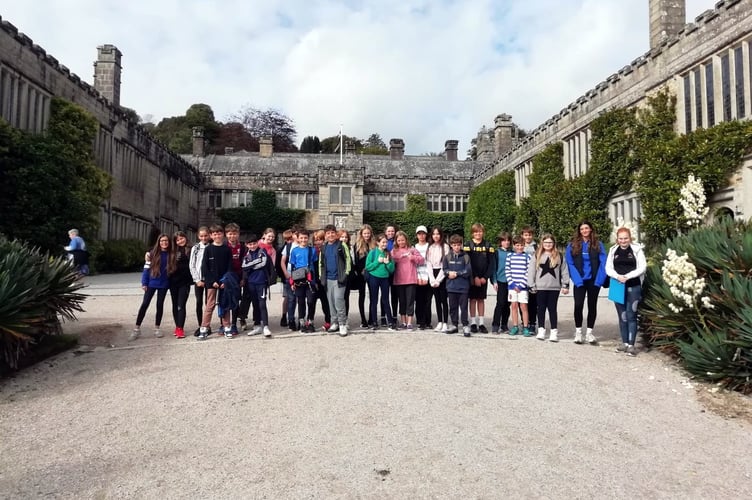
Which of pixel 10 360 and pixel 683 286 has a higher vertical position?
pixel 683 286

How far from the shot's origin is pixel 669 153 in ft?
51.9

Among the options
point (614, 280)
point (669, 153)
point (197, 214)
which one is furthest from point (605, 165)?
point (197, 214)

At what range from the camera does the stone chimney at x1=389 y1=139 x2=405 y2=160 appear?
143ft

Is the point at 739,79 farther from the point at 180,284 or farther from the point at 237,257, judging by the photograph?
the point at 180,284

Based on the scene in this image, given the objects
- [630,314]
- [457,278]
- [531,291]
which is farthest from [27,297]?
[630,314]

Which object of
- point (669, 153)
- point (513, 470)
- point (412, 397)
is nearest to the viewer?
point (513, 470)

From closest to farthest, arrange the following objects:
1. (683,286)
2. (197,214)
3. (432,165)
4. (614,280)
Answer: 1. (683,286)
2. (614,280)
3. (197,214)
4. (432,165)

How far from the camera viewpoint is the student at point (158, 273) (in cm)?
766

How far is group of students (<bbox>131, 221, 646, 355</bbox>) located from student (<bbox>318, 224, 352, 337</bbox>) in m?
0.02

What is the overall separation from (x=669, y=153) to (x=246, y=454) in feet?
54.7

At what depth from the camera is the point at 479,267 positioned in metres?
8.23

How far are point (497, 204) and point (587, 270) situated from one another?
23.2 meters

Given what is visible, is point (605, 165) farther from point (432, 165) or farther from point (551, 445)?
point (432, 165)

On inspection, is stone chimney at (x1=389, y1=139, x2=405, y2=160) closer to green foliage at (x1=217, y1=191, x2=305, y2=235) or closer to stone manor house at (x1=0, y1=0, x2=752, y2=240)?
stone manor house at (x1=0, y1=0, x2=752, y2=240)
